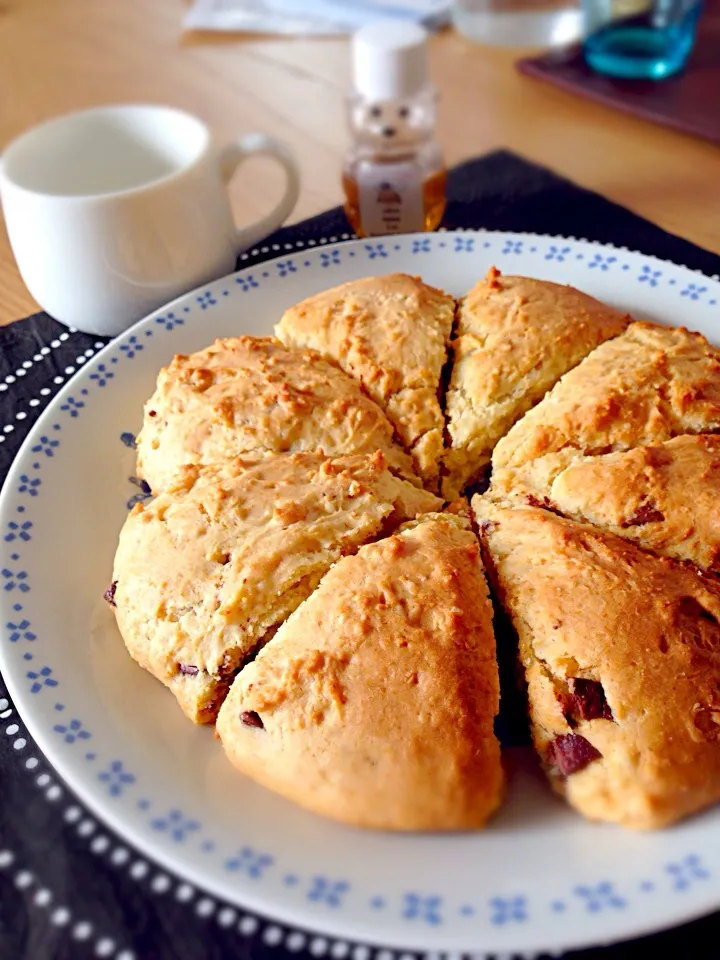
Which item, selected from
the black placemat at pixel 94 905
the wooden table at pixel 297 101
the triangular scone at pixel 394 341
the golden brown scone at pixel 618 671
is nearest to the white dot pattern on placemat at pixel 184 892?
the black placemat at pixel 94 905

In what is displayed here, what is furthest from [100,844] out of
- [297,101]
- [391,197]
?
[297,101]

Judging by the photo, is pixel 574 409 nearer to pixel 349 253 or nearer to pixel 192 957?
pixel 349 253

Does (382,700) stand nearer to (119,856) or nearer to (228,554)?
(228,554)

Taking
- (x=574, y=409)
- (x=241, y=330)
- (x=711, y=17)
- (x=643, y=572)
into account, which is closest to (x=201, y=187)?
(x=241, y=330)

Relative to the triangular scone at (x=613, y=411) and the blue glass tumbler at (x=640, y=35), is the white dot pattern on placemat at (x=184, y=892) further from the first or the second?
the blue glass tumbler at (x=640, y=35)

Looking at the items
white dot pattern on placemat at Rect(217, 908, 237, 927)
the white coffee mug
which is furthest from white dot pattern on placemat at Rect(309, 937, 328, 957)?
the white coffee mug
